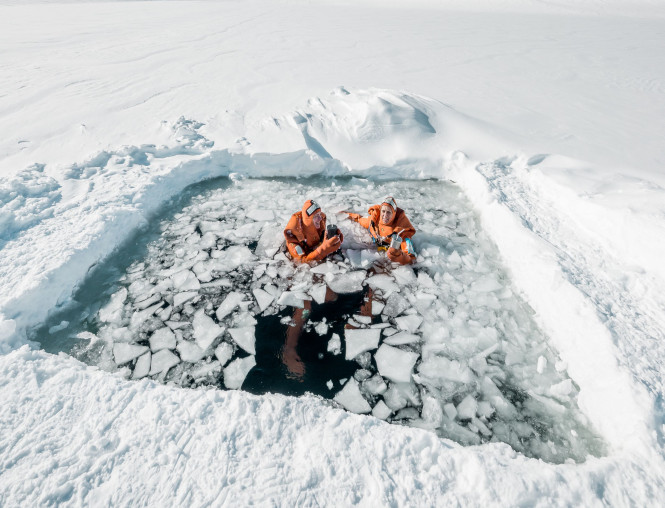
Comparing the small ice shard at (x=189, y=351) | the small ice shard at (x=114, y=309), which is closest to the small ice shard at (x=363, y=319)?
the small ice shard at (x=189, y=351)

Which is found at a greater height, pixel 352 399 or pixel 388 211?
pixel 388 211

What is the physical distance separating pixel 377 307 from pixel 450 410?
118 cm

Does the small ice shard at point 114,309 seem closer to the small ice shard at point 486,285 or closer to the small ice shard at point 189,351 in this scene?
the small ice shard at point 189,351

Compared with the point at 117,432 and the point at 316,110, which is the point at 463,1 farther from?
the point at 117,432

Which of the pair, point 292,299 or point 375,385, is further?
point 292,299

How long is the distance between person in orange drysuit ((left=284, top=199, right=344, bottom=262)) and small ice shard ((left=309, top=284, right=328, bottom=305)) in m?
0.35

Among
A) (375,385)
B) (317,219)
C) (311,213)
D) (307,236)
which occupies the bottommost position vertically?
(375,385)

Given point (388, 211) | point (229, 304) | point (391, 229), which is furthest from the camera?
point (391, 229)

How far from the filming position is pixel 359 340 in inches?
129

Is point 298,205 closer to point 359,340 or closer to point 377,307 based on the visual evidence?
point 377,307

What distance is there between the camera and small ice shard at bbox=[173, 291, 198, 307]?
3.60m

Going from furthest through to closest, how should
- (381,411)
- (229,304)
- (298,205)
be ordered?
1. (298,205)
2. (229,304)
3. (381,411)

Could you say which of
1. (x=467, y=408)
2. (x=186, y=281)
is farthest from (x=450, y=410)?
(x=186, y=281)

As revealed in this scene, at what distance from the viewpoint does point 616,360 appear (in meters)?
2.82
